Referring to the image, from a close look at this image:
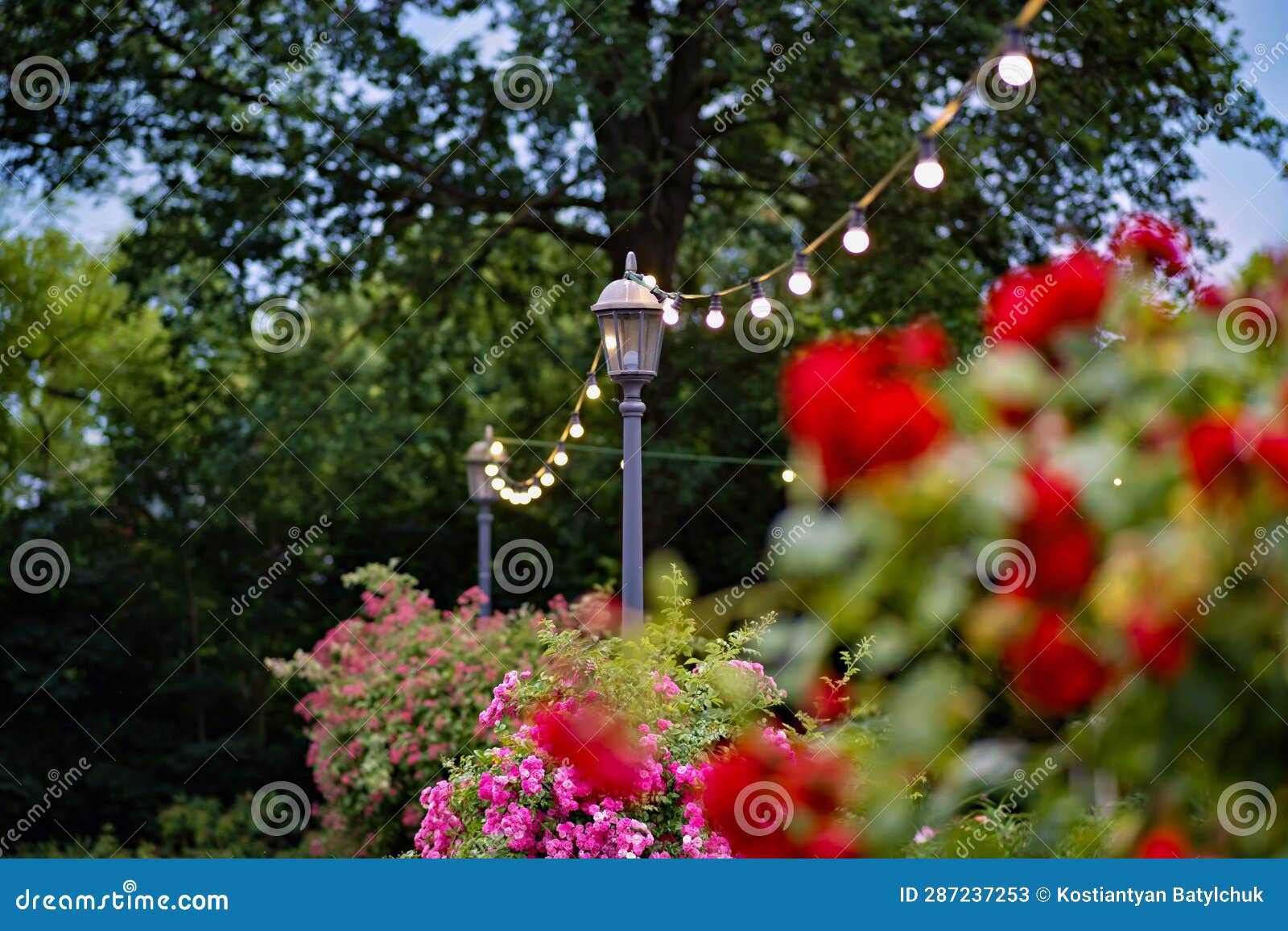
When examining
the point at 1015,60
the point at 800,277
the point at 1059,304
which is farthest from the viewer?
the point at 800,277

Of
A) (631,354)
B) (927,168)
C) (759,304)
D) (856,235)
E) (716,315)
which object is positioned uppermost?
(716,315)

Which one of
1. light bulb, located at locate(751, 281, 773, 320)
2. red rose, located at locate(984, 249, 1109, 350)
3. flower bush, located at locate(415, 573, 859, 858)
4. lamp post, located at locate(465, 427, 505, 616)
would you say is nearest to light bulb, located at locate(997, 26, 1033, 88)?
red rose, located at locate(984, 249, 1109, 350)

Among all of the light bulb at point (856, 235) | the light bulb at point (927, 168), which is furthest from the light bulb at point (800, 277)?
the light bulb at point (927, 168)

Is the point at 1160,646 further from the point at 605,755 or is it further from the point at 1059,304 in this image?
the point at 605,755

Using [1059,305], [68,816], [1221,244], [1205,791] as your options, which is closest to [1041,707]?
[1205,791]

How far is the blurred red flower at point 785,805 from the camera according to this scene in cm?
104

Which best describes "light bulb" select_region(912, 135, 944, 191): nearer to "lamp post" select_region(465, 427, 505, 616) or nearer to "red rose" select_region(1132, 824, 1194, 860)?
"red rose" select_region(1132, 824, 1194, 860)

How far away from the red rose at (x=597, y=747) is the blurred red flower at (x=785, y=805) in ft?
11.1

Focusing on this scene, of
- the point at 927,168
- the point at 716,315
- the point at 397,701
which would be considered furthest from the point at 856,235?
the point at 397,701

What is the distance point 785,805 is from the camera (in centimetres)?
105

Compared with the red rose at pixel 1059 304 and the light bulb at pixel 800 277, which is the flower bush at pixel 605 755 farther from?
the red rose at pixel 1059 304

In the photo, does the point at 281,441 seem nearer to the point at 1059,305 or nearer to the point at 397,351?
the point at 397,351

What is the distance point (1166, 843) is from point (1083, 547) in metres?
0.22

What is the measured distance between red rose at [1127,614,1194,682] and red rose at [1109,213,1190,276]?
1.02 feet
